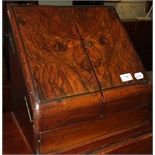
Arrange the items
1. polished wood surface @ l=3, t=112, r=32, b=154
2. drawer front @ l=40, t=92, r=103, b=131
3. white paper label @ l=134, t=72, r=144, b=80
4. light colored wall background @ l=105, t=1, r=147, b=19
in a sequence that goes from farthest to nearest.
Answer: light colored wall background @ l=105, t=1, r=147, b=19, white paper label @ l=134, t=72, r=144, b=80, polished wood surface @ l=3, t=112, r=32, b=154, drawer front @ l=40, t=92, r=103, b=131

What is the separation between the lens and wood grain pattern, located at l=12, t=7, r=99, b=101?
1.14m

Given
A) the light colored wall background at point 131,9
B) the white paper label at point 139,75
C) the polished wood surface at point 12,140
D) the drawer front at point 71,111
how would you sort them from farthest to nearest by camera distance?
the light colored wall background at point 131,9, the white paper label at point 139,75, the polished wood surface at point 12,140, the drawer front at point 71,111

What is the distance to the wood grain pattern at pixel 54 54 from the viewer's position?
1137mm

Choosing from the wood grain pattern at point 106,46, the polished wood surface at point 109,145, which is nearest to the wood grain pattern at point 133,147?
the polished wood surface at point 109,145

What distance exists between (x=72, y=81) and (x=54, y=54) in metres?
0.17

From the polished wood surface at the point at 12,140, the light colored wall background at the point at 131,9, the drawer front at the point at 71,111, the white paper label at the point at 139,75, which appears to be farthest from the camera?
the light colored wall background at the point at 131,9

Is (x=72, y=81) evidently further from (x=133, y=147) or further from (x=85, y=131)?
(x=133, y=147)

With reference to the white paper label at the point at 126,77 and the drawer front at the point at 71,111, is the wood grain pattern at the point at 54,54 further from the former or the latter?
the white paper label at the point at 126,77

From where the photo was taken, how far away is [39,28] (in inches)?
49.5

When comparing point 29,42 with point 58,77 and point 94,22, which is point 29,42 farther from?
point 94,22

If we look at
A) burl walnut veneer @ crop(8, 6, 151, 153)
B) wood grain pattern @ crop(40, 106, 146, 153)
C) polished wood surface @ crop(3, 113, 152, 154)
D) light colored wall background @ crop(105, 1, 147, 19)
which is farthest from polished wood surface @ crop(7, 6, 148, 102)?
light colored wall background @ crop(105, 1, 147, 19)

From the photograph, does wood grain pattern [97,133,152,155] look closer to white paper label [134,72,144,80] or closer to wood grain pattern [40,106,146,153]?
wood grain pattern [40,106,146,153]

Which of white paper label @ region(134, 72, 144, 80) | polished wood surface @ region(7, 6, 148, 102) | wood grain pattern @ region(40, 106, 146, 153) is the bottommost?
wood grain pattern @ region(40, 106, 146, 153)

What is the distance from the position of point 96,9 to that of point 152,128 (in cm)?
79
